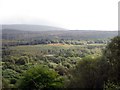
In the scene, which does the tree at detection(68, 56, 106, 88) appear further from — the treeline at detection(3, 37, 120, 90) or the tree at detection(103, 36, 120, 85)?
the tree at detection(103, 36, 120, 85)

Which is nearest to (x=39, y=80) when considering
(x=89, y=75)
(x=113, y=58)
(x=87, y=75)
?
(x=87, y=75)

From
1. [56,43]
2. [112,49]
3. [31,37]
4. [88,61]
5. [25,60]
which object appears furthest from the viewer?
[31,37]

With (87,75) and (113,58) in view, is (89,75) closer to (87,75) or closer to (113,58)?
(87,75)

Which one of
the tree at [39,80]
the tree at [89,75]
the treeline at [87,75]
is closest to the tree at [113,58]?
the treeline at [87,75]

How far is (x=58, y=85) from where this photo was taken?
74.7 feet

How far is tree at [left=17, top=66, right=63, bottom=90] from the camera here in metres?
23.0

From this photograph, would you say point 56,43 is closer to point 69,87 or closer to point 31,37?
point 31,37

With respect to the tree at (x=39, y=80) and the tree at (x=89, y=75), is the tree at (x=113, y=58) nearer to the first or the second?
the tree at (x=89, y=75)

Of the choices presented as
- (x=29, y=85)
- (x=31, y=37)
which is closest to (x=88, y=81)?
(x=29, y=85)

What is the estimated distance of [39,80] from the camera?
917 inches

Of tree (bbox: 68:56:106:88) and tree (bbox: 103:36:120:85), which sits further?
tree (bbox: 68:56:106:88)

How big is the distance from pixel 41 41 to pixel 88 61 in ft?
207

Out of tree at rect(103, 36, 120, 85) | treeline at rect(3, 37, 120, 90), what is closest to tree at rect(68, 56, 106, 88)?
treeline at rect(3, 37, 120, 90)

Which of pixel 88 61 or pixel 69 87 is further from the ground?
pixel 88 61
